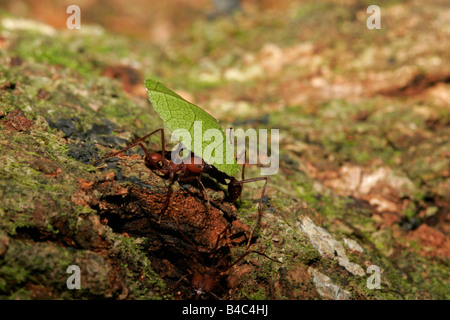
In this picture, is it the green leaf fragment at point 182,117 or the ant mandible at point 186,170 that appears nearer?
the green leaf fragment at point 182,117

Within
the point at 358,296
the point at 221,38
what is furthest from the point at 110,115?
the point at 221,38

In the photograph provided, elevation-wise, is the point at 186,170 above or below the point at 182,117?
below

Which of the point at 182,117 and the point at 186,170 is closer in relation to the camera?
the point at 182,117

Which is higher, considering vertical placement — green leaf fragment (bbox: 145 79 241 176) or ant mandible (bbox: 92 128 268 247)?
green leaf fragment (bbox: 145 79 241 176)

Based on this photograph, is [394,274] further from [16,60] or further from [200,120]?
[16,60]

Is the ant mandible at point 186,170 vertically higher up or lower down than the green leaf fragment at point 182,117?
lower down

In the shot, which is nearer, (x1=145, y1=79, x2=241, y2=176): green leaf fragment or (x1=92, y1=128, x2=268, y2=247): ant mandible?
(x1=145, y1=79, x2=241, y2=176): green leaf fragment
